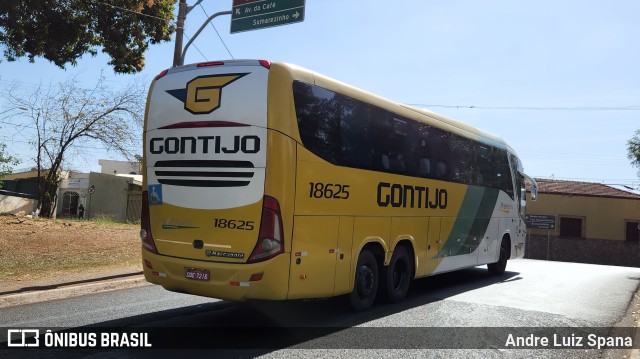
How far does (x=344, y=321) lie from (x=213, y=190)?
274cm

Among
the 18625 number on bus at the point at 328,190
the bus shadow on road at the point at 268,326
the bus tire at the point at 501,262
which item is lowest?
the bus shadow on road at the point at 268,326

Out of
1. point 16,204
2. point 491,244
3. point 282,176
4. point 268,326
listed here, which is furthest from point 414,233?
point 16,204

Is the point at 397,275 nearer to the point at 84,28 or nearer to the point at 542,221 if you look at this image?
the point at 84,28

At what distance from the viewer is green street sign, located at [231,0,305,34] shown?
12.6 metres

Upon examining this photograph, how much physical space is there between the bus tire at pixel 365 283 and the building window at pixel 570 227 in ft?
123

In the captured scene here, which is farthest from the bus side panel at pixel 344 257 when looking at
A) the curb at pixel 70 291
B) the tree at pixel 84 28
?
the tree at pixel 84 28

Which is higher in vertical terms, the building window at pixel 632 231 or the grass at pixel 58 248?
the building window at pixel 632 231

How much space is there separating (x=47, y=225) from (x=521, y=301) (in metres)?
13.5

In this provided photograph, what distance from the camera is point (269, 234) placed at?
6.38m

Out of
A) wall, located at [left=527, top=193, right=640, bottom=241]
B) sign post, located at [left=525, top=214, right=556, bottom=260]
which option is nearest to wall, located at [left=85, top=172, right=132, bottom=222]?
sign post, located at [left=525, top=214, right=556, bottom=260]

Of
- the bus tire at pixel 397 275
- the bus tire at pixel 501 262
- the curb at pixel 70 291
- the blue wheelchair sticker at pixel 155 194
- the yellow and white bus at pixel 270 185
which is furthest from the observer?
the bus tire at pixel 501 262

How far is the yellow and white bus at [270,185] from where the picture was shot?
6.48 meters

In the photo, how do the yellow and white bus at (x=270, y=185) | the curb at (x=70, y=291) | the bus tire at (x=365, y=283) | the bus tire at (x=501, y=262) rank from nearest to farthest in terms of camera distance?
the yellow and white bus at (x=270, y=185)
the bus tire at (x=365, y=283)
the curb at (x=70, y=291)
the bus tire at (x=501, y=262)

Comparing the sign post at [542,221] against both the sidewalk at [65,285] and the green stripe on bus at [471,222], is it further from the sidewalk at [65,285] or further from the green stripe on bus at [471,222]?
the sidewalk at [65,285]
